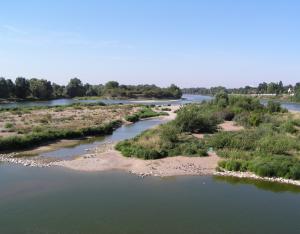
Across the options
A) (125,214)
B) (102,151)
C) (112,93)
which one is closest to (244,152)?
(102,151)

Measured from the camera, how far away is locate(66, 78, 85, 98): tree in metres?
174

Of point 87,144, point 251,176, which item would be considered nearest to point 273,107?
point 87,144

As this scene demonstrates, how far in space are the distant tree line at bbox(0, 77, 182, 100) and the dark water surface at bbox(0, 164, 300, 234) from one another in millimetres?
112179

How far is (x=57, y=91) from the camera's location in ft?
562

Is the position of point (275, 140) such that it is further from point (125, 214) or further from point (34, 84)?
point (34, 84)

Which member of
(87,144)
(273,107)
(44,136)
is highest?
(273,107)

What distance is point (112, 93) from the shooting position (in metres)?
183

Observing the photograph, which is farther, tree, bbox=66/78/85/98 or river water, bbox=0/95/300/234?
tree, bbox=66/78/85/98

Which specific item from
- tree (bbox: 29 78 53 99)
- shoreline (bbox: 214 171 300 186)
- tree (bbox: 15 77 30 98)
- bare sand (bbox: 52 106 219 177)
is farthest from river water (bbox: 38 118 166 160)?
tree (bbox: 29 78 53 99)

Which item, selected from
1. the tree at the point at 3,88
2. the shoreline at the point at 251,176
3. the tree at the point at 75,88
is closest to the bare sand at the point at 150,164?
the shoreline at the point at 251,176

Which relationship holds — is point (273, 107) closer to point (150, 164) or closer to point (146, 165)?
point (150, 164)

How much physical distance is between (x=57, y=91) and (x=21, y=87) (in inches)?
1375

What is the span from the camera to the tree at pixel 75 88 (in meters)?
174

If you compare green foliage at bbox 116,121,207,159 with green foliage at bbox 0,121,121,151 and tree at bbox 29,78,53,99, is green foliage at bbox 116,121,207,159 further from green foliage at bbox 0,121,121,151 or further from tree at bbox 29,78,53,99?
tree at bbox 29,78,53,99
